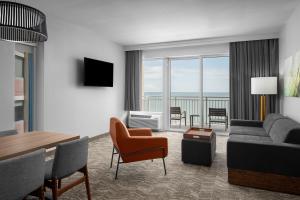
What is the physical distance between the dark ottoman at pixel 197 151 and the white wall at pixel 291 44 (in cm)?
155

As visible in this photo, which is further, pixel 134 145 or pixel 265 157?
pixel 134 145

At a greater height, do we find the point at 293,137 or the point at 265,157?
the point at 293,137

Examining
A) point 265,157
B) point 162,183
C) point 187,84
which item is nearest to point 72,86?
point 162,183

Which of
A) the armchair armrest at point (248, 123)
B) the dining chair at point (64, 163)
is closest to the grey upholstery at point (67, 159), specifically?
the dining chair at point (64, 163)

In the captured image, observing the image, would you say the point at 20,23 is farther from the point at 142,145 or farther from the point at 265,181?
the point at 265,181

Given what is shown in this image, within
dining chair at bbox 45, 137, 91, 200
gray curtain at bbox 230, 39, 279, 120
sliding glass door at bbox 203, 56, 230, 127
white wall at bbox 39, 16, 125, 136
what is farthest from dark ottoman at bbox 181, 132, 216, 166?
sliding glass door at bbox 203, 56, 230, 127

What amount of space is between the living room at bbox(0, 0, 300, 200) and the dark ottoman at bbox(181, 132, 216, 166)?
0.05 feet

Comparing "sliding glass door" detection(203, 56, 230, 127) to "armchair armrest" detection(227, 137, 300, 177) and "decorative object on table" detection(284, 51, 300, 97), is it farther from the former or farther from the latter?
"armchair armrest" detection(227, 137, 300, 177)

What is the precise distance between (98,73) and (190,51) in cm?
265

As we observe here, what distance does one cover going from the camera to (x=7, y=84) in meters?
3.25

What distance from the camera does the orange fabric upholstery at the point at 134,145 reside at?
9.05 feet

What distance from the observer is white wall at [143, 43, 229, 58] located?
5.49 metres

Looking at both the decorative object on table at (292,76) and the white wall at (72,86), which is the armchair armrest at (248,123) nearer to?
the decorative object on table at (292,76)

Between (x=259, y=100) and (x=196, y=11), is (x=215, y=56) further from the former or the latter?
(x=196, y=11)
